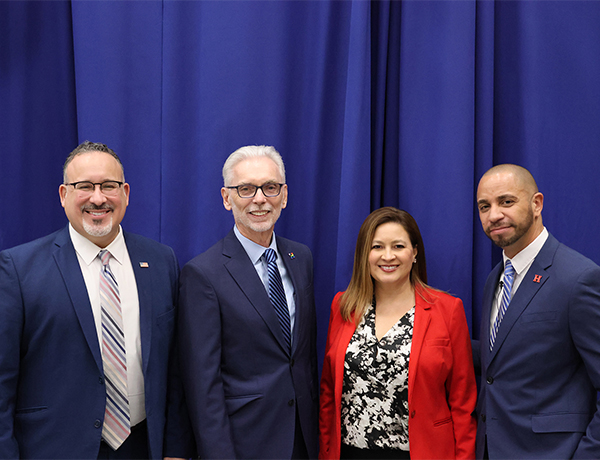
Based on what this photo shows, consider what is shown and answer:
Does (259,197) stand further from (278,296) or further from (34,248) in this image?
(34,248)

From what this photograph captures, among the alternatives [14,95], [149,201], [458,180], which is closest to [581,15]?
[458,180]

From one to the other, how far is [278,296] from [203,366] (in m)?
0.39

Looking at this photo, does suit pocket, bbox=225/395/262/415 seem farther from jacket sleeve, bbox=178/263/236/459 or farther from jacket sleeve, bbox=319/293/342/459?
jacket sleeve, bbox=319/293/342/459

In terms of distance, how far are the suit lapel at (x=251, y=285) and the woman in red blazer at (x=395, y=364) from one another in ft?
1.00

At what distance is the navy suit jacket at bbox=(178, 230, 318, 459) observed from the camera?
1.83 metres

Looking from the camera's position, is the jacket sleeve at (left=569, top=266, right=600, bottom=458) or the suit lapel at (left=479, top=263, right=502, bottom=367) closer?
the jacket sleeve at (left=569, top=266, right=600, bottom=458)

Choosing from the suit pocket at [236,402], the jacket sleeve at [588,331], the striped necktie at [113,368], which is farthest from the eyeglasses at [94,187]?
the jacket sleeve at [588,331]

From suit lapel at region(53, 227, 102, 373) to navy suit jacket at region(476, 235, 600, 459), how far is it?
145 cm

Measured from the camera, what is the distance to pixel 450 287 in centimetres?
245

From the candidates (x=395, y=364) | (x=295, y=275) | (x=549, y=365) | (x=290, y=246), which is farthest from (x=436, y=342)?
(x=290, y=246)

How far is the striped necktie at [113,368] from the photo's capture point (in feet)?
5.80

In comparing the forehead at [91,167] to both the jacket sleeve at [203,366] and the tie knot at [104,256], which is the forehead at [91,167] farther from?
the jacket sleeve at [203,366]

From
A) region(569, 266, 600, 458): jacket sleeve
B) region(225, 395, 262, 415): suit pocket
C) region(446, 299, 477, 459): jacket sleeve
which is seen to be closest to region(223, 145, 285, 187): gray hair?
region(225, 395, 262, 415): suit pocket

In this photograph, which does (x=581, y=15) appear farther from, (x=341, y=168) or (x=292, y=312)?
(x=292, y=312)
